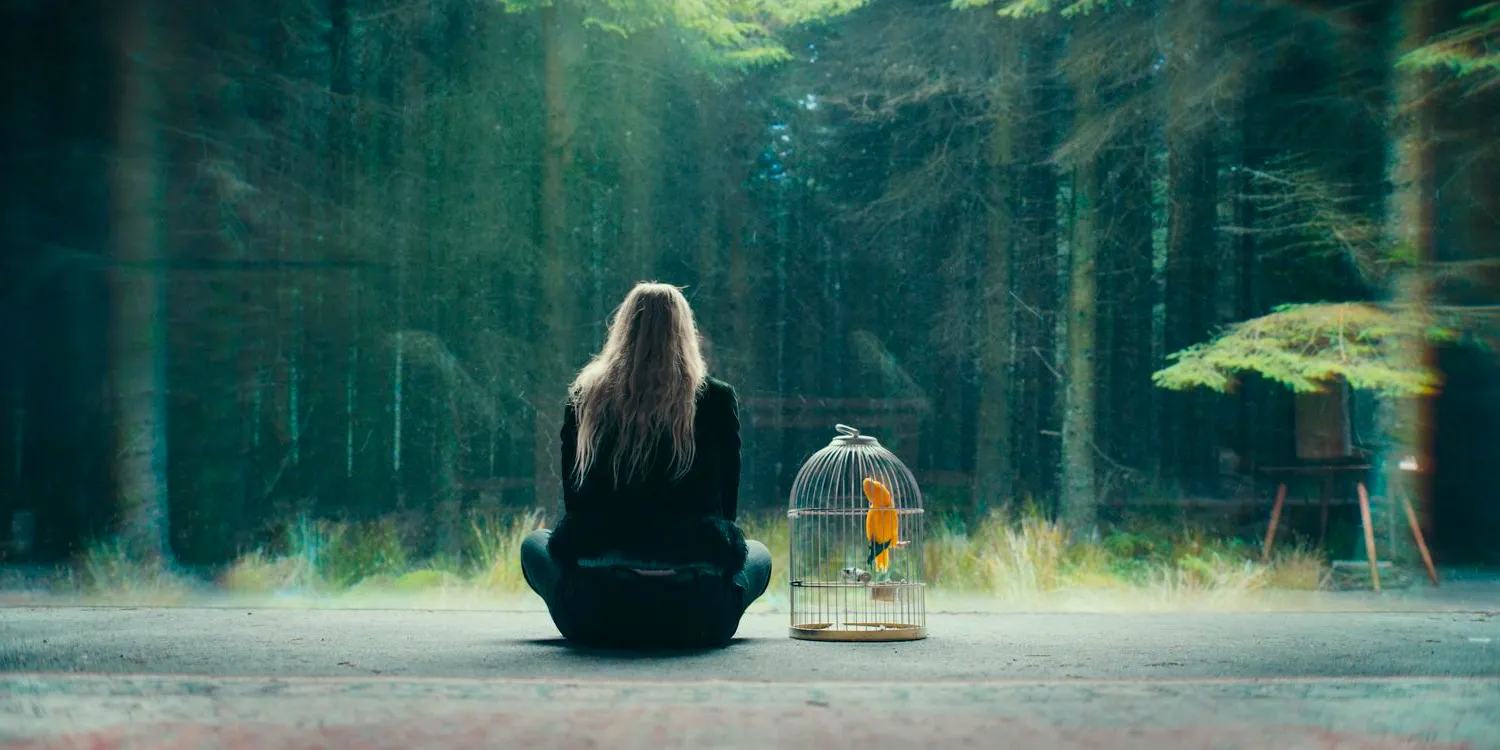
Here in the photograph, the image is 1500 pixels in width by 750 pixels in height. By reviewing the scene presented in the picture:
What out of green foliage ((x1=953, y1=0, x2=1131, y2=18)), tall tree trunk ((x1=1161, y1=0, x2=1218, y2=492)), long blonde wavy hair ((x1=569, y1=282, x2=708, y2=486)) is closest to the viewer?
long blonde wavy hair ((x1=569, y1=282, x2=708, y2=486))

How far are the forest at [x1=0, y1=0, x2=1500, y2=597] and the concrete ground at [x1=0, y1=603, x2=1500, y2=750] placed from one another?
18.5 ft

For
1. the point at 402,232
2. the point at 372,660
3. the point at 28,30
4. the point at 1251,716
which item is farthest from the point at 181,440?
the point at 1251,716

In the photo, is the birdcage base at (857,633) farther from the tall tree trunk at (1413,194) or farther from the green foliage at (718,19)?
the green foliage at (718,19)

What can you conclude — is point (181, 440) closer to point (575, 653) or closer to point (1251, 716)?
point (575, 653)

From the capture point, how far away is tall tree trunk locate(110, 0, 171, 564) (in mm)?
10773

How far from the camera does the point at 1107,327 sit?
43.0 ft

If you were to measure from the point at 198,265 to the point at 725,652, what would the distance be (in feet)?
29.7

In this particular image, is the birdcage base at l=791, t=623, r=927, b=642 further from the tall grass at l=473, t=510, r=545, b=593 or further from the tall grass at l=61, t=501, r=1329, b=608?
the tall grass at l=61, t=501, r=1329, b=608

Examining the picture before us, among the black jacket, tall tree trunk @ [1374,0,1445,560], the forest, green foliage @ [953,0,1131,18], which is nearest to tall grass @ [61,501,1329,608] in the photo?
the forest

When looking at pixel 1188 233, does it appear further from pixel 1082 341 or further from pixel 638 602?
pixel 638 602

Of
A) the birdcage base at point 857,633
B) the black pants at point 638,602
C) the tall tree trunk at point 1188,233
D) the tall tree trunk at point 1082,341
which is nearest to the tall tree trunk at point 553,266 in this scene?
the tall tree trunk at point 1082,341

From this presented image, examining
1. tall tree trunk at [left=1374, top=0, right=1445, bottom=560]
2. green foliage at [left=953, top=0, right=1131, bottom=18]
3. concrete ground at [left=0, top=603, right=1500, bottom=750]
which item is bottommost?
concrete ground at [left=0, top=603, right=1500, bottom=750]

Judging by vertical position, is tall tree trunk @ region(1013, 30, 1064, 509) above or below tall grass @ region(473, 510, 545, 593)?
above

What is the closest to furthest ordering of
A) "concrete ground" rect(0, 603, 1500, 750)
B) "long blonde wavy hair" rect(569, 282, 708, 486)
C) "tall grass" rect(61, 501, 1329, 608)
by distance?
"concrete ground" rect(0, 603, 1500, 750)
"long blonde wavy hair" rect(569, 282, 708, 486)
"tall grass" rect(61, 501, 1329, 608)
